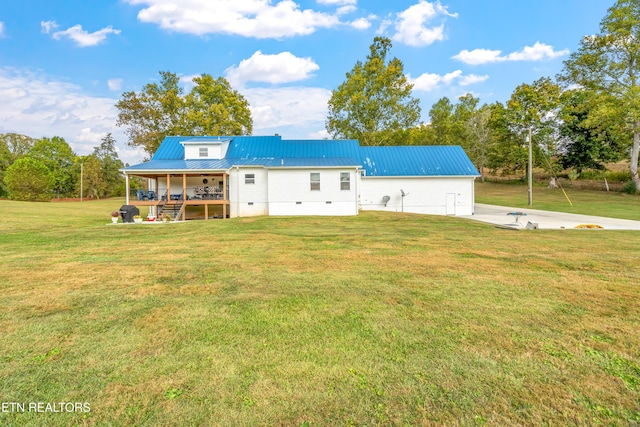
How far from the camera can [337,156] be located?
79.3 feet

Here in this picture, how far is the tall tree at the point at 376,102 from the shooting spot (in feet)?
113

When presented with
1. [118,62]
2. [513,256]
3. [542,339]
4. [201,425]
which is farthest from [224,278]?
[118,62]

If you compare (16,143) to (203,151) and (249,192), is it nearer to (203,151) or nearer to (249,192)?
(203,151)

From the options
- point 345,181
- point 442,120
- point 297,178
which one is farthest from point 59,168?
point 442,120

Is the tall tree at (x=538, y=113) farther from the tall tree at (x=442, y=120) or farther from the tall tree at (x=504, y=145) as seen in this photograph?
the tall tree at (x=442, y=120)

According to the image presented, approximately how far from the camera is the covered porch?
62.5 feet

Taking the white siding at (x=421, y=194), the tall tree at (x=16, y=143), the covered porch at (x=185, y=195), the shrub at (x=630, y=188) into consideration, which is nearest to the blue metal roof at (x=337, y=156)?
the white siding at (x=421, y=194)

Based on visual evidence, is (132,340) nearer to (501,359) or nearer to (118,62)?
(501,359)

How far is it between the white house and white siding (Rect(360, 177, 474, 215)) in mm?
66

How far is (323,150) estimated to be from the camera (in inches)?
963

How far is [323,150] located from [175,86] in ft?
78.8

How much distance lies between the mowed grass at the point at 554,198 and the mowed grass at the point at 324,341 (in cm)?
2070

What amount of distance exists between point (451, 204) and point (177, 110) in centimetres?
3135

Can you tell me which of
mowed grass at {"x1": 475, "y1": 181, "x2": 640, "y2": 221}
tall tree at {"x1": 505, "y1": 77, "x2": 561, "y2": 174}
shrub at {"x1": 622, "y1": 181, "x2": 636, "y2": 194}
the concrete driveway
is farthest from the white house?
tall tree at {"x1": 505, "y1": 77, "x2": 561, "y2": 174}
